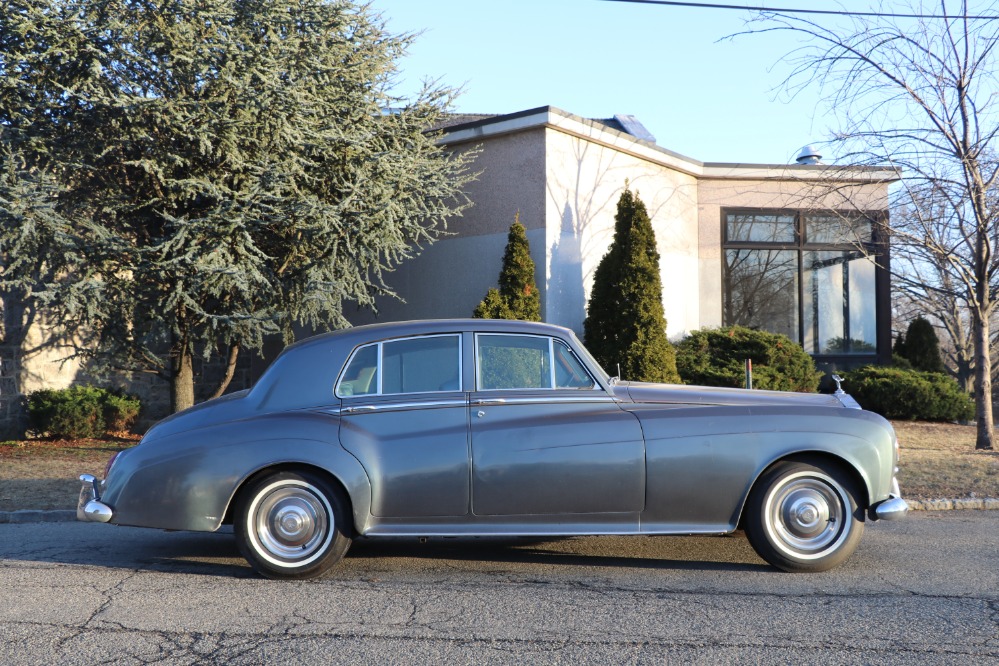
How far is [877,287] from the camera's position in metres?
16.9

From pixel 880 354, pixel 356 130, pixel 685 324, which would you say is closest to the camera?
pixel 356 130

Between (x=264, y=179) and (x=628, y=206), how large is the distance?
216 inches

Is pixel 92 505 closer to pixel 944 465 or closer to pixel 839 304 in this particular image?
pixel 944 465

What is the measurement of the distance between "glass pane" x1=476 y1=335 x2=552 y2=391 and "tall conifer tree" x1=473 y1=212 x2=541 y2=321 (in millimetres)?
6660

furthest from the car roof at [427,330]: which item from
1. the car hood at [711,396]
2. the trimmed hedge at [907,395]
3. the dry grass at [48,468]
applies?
the trimmed hedge at [907,395]

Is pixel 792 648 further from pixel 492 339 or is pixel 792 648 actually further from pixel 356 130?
pixel 356 130

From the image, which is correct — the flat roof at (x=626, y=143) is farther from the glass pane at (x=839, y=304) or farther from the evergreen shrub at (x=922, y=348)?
the evergreen shrub at (x=922, y=348)

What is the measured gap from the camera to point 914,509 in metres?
8.12

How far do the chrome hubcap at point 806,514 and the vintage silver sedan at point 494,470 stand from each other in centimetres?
1

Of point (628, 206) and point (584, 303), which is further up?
point (628, 206)

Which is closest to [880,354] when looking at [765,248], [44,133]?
[765,248]

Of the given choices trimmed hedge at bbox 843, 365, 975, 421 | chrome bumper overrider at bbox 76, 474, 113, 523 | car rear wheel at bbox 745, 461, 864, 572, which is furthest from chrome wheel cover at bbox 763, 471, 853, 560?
trimmed hedge at bbox 843, 365, 975, 421

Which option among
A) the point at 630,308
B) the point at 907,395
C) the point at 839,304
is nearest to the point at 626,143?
the point at 630,308

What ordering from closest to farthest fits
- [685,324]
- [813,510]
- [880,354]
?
[813,510] < [685,324] < [880,354]
